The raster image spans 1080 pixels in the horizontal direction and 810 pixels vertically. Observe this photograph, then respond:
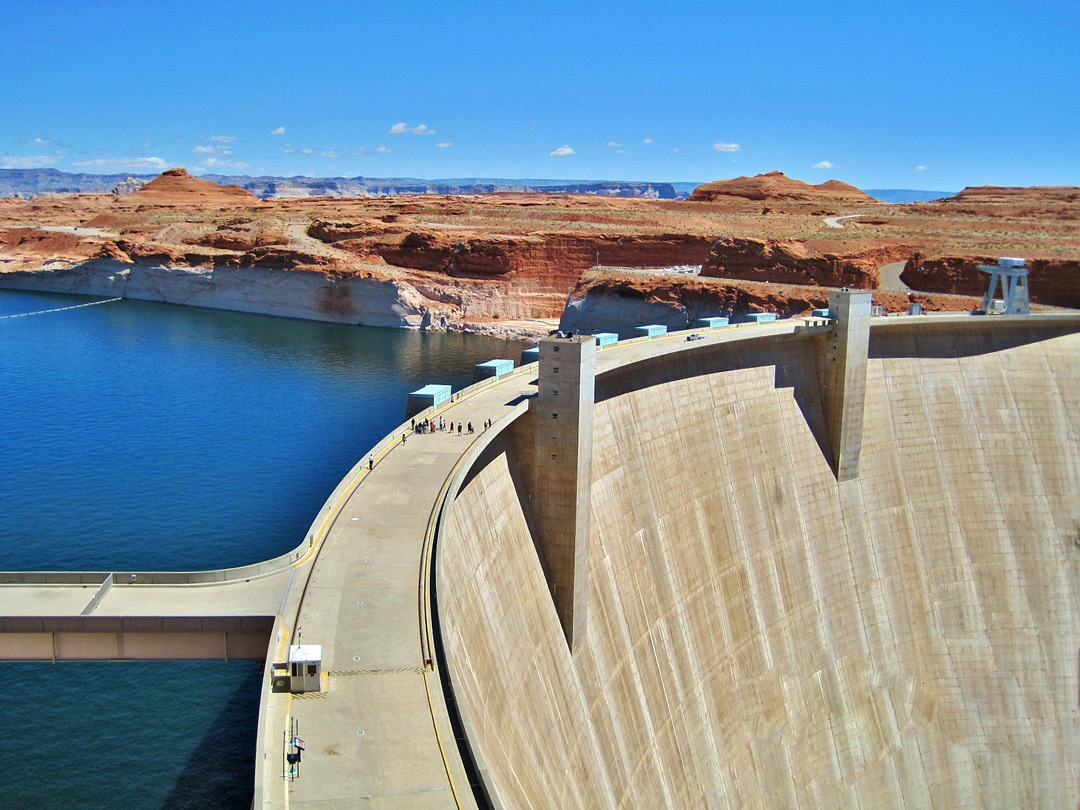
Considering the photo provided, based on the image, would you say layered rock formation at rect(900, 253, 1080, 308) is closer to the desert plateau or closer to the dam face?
the desert plateau

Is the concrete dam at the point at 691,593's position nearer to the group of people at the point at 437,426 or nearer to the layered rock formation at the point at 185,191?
the group of people at the point at 437,426

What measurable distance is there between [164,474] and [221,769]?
927 inches

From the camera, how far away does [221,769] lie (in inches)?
A: 1009

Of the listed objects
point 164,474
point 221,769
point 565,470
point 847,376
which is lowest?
point 221,769

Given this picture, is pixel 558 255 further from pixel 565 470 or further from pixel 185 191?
pixel 185 191

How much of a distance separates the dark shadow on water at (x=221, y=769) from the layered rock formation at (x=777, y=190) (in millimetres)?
115382

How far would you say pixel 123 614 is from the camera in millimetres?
19594

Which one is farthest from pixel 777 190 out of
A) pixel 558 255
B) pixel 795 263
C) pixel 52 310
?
pixel 52 310

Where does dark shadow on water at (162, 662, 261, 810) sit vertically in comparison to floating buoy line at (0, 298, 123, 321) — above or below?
below

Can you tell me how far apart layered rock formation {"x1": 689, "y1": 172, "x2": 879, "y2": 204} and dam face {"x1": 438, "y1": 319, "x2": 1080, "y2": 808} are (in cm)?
9573

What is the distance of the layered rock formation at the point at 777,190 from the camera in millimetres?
133750

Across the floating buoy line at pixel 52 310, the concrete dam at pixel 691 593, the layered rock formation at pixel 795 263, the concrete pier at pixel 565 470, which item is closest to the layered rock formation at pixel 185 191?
the floating buoy line at pixel 52 310

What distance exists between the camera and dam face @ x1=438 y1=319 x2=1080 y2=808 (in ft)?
86.0

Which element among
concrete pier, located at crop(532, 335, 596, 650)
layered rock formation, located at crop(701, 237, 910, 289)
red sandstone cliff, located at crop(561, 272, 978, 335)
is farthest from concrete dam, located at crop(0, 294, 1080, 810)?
layered rock formation, located at crop(701, 237, 910, 289)
